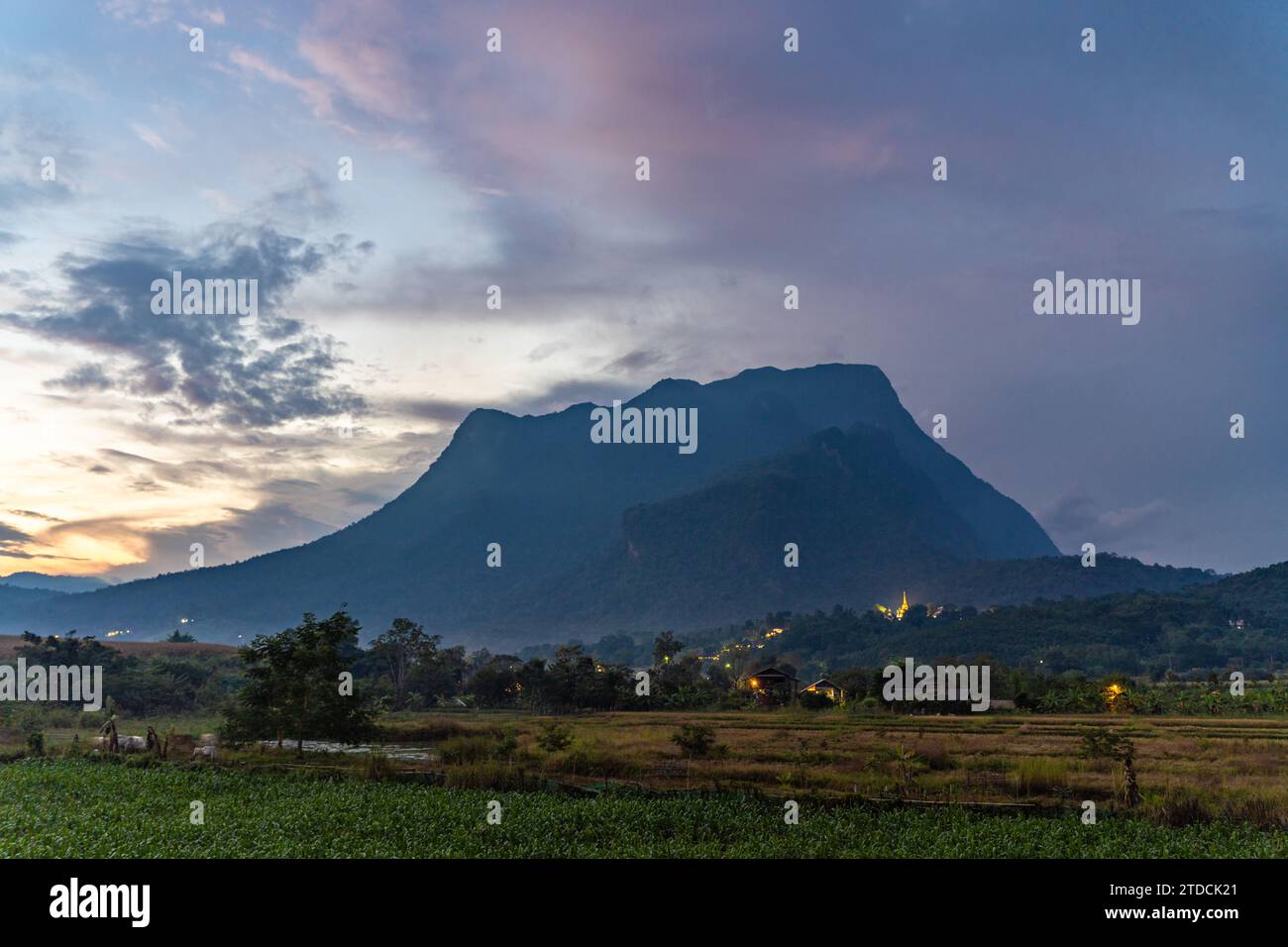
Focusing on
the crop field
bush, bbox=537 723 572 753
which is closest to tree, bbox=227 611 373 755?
the crop field

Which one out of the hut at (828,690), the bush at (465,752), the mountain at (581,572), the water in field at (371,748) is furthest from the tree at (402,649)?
the mountain at (581,572)

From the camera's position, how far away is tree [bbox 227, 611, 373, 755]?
91.9 feet

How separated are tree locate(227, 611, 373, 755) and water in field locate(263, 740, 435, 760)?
583 mm

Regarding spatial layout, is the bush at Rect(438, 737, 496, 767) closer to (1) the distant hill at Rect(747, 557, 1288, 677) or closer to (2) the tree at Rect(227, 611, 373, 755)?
A: (2) the tree at Rect(227, 611, 373, 755)

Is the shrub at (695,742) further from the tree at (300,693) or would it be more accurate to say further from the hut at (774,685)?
the hut at (774,685)

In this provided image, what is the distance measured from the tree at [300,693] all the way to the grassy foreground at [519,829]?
26.1ft

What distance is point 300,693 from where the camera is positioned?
93.2ft

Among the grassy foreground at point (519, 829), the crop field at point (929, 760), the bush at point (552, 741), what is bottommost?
the crop field at point (929, 760)

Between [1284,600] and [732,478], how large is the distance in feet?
352

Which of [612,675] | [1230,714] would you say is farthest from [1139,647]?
[612,675]

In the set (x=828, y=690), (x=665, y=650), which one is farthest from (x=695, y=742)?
(x=665, y=650)

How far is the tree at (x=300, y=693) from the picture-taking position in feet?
91.9
